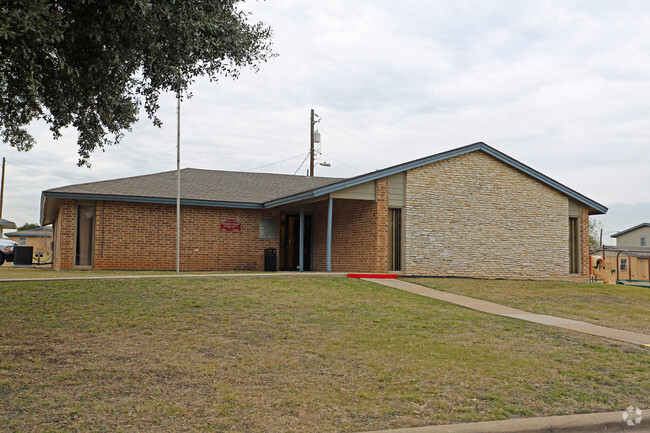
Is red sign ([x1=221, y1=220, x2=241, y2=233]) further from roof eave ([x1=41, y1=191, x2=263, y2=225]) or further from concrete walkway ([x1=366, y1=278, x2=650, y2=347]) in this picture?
concrete walkway ([x1=366, y1=278, x2=650, y2=347])

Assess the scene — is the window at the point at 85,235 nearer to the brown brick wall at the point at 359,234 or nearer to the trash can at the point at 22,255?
the trash can at the point at 22,255

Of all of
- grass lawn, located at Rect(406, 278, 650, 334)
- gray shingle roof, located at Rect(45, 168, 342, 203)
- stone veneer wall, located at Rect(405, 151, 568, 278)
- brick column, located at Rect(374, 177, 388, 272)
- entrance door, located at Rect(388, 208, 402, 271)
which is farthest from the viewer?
gray shingle roof, located at Rect(45, 168, 342, 203)

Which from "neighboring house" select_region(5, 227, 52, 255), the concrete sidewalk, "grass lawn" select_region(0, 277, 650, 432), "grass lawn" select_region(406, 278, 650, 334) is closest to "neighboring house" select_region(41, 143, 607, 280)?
"grass lawn" select_region(406, 278, 650, 334)

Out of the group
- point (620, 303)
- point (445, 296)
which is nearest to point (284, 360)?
point (445, 296)

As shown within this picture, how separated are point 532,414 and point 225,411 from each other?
2938 millimetres

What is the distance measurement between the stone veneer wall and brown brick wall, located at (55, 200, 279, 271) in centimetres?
637

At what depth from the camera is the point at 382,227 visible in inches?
727

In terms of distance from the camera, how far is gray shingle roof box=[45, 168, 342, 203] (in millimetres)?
20500

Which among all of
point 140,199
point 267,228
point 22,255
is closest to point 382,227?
point 267,228

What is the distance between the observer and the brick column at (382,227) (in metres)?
18.3

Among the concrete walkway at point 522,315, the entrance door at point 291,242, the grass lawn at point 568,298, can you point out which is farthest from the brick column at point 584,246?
the entrance door at point 291,242

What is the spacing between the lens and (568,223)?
21281 millimetres

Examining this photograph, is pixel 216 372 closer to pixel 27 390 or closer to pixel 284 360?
pixel 284 360

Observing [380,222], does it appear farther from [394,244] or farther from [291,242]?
[291,242]
